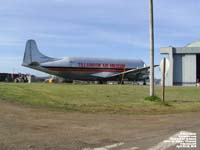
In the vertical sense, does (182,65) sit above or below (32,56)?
below

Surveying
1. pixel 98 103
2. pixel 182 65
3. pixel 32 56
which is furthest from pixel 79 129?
pixel 182 65

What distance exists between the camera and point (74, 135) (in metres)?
13.3

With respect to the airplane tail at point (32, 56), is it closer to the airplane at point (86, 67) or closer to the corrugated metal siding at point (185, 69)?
the airplane at point (86, 67)

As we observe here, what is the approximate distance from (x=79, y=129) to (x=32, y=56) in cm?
5862

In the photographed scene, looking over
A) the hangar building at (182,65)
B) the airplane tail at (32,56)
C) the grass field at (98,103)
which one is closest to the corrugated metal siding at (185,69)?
the hangar building at (182,65)

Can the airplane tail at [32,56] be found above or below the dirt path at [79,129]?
above

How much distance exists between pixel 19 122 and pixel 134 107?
8.54 m

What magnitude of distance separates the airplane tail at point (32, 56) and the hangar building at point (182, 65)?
60.6 ft

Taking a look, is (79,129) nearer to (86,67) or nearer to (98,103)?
(98,103)

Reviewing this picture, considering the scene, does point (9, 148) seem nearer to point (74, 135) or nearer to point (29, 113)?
point (74, 135)

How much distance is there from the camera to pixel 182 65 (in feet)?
249

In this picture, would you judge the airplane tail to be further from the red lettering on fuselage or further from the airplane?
the red lettering on fuselage

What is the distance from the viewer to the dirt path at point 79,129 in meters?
11.8

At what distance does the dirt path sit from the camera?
1184cm
